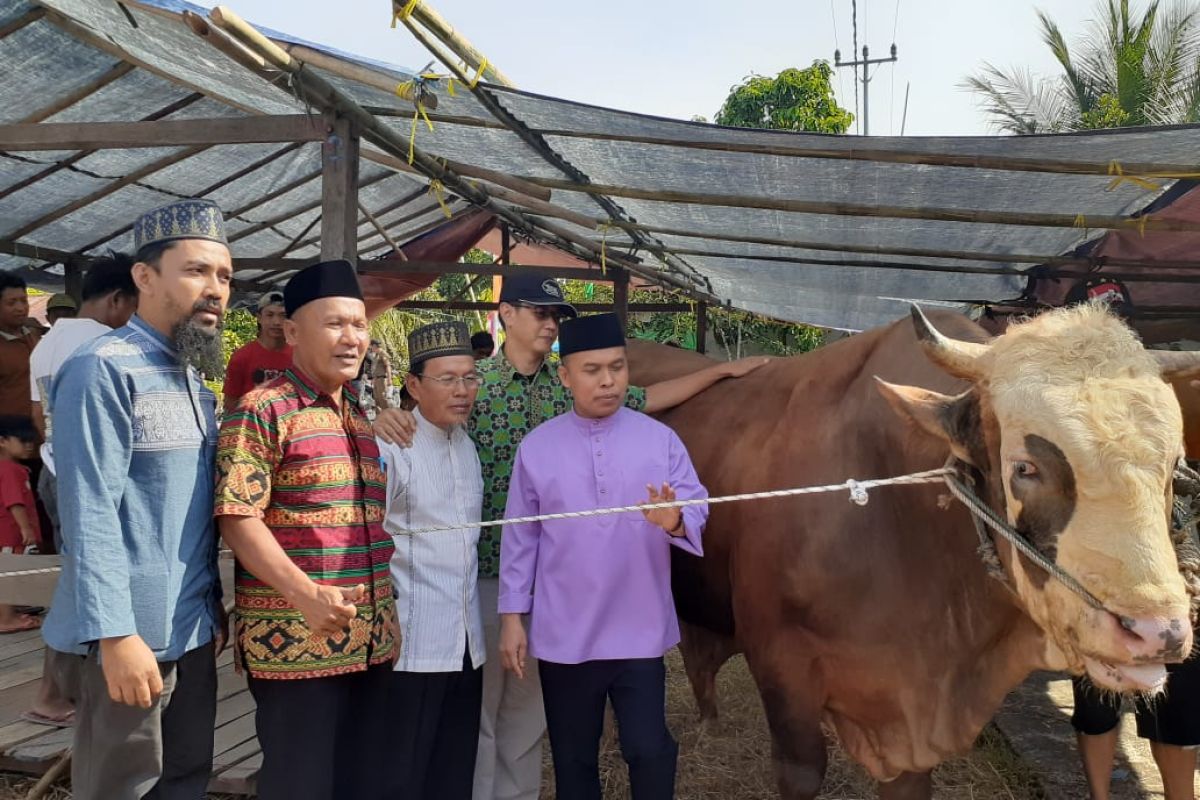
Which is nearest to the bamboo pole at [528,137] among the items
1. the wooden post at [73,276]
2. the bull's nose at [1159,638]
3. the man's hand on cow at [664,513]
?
the man's hand on cow at [664,513]

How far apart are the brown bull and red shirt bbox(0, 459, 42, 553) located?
11.6 ft

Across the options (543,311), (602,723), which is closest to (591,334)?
(543,311)

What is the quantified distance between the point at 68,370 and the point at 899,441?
7.57 feet

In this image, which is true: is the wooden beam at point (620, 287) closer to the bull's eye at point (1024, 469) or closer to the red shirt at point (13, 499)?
the red shirt at point (13, 499)

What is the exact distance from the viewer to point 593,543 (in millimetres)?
2752

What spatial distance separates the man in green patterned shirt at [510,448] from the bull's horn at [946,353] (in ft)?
3.77

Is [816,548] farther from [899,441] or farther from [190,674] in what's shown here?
[190,674]

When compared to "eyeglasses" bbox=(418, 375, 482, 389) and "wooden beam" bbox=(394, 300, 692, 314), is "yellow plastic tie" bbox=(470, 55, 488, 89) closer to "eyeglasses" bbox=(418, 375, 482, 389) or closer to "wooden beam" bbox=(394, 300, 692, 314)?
"eyeglasses" bbox=(418, 375, 482, 389)

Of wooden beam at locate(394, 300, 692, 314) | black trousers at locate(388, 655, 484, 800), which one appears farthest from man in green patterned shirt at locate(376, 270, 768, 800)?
wooden beam at locate(394, 300, 692, 314)

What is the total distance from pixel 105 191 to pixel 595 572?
5.26 m

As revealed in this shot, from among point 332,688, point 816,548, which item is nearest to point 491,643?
point 332,688

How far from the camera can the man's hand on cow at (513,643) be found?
9.02ft

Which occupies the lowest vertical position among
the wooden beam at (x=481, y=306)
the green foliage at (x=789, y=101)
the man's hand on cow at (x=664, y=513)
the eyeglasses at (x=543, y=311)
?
the man's hand on cow at (x=664, y=513)

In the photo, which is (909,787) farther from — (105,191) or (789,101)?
(789,101)
